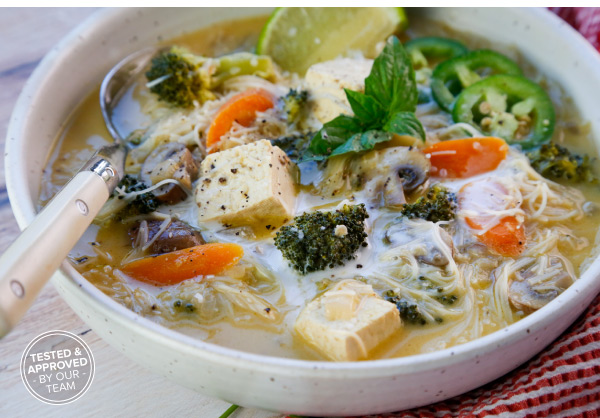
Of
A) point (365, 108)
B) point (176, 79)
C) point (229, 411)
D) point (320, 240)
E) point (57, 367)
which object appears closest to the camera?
point (229, 411)

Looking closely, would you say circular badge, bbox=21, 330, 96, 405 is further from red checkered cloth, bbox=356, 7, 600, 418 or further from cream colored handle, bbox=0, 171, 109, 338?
red checkered cloth, bbox=356, 7, 600, 418

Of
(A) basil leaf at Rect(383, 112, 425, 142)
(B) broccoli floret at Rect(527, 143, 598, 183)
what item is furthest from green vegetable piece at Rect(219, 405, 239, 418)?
(B) broccoli floret at Rect(527, 143, 598, 183)

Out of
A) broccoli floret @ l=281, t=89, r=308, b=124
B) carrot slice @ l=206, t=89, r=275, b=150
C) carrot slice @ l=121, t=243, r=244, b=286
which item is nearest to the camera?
carrot slice @ l=121, t=243, r=244, b=286

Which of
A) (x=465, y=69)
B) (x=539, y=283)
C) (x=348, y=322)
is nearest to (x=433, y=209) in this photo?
(x=539, y=283)

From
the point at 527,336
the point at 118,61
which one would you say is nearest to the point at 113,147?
the point at 118,61

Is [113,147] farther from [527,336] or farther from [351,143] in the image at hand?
[527,336]

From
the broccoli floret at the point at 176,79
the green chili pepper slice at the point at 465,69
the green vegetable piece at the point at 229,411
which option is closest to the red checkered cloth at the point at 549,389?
the green vegetable piece at the point at 229,411

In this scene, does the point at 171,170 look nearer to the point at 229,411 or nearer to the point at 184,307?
the point at 184,307
